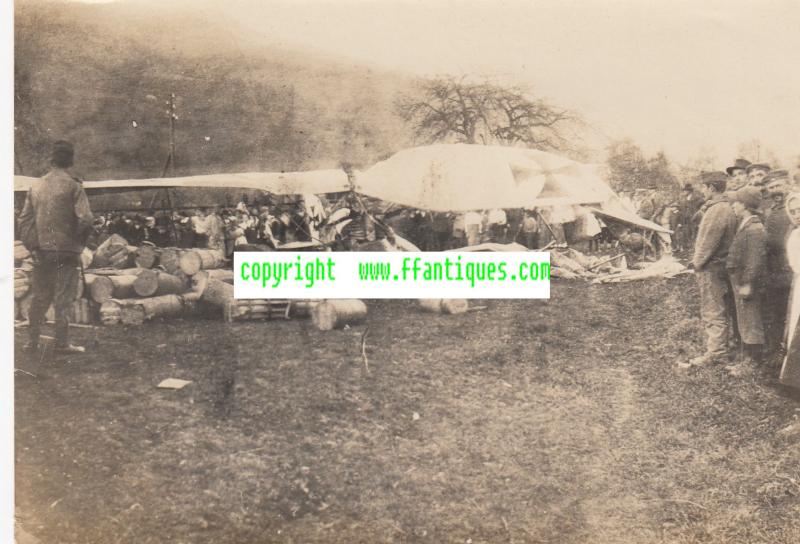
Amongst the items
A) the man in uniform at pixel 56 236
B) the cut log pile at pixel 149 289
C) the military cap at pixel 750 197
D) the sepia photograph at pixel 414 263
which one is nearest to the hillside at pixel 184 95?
the sepia photograph at pixel 414 263

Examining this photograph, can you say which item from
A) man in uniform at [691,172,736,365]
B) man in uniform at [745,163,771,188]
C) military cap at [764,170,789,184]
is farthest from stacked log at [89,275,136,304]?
military cap at [764,170,789,184]

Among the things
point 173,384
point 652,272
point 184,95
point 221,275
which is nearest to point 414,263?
→ point 221,275

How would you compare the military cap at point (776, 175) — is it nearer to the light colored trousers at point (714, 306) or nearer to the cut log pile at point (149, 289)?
the light colored trousers at point (714, 306)

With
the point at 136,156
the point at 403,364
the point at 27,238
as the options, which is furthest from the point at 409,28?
the point at 27,238

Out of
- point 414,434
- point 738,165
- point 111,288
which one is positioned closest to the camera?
point 414,434

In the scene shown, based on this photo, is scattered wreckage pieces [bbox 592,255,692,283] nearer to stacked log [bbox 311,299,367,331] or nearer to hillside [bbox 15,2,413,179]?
stacked log [bbox 311,299,367,331]

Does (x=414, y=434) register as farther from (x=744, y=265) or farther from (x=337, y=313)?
(x=744, y=265)
